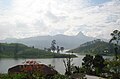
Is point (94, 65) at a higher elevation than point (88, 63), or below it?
below

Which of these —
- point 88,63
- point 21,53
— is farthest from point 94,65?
point 21,53

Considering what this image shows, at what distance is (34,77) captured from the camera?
18984 millimetres

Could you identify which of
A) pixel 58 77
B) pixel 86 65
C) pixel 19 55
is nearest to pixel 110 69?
pixel 86 65

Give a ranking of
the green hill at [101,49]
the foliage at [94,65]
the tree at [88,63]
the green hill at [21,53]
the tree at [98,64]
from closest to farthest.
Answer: the tree at [98,64]
the foliage at [94,65]
the tree at [88,63]
the green hill at [101,49]
the green hill at [21,53]

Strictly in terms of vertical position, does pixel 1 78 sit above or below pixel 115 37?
below

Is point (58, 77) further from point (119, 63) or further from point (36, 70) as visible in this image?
point (119, 63)

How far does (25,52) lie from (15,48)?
31.2 ft

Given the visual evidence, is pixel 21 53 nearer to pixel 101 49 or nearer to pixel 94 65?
pixel 101 49

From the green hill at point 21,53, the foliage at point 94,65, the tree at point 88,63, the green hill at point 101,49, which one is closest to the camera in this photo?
the foliage at point 94,65

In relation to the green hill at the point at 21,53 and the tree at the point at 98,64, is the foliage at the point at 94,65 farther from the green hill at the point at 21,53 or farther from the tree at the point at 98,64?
the green hill at the point at 21,53

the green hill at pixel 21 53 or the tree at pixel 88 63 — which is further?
the green hill at pixel 21 53

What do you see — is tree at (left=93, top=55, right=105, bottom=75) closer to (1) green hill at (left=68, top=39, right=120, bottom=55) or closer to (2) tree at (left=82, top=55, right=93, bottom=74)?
(2) tree at (left=82, top=55, right=93, bottom=74)

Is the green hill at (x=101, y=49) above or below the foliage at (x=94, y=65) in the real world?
above

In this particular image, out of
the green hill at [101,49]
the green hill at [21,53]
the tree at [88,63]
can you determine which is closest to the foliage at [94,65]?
the tree at [88,63]
